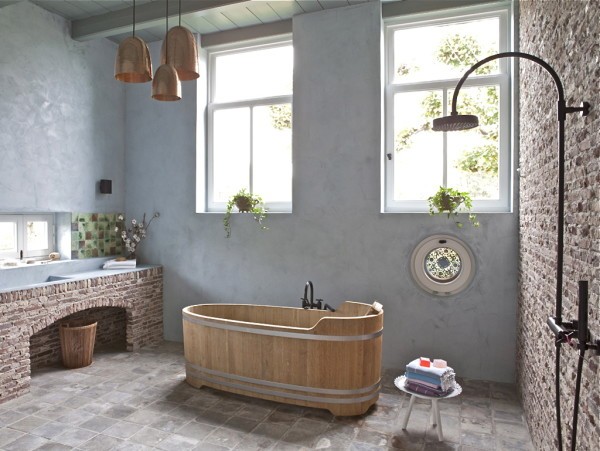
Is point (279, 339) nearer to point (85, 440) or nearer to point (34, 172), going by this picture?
point (85, 440)

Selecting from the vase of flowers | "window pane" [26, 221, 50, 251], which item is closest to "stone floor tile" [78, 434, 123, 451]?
"window pane" [26, 221, 50, 251]

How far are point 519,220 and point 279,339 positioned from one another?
2.46m

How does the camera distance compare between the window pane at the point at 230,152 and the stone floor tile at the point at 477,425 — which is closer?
the stone floor tile at the point at 477,425

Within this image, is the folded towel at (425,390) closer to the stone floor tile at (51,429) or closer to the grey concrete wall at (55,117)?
the stone floor tile at (51,429)

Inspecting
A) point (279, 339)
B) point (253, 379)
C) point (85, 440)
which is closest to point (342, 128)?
point (279, 339)

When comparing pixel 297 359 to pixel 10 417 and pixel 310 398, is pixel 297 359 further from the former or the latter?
pixel 10 417

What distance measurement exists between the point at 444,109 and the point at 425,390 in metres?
2.85

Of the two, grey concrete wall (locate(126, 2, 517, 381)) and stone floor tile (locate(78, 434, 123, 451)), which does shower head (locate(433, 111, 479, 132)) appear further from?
stone floor tile (locate(78, 434, 123, 451))

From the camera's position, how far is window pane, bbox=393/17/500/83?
4.49m

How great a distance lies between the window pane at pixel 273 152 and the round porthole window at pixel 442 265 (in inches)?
66.3

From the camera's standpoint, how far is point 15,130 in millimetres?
4555

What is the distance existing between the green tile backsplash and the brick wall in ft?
15.6

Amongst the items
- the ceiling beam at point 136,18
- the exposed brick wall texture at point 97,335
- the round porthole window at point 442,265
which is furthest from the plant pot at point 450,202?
the exposed brick wall texture at point 97,335

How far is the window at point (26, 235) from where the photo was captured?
15.3 feet
